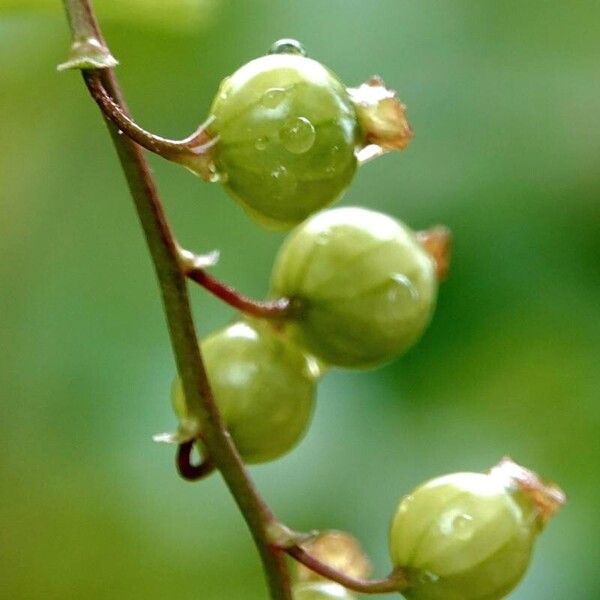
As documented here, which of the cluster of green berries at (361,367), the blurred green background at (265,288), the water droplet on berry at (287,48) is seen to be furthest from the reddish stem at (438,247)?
the blurred green background at (265,288)

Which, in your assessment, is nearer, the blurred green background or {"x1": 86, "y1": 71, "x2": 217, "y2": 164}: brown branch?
{"x1": 86, "y1": 71, "x2": 217, "y2": 164}: brown branch

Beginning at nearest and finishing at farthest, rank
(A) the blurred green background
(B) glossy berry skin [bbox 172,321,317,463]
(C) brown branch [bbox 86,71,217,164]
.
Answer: (C) brown branch [bbox 86,71,217,164] < (B) glossy berry skin [bbox 172,321,317,463] < (A) the blurred green background

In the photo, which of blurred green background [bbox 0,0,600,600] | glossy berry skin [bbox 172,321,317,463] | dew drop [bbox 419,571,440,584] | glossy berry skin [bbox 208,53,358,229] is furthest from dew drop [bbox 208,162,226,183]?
blurred green background [bbox 0,0,600,600]

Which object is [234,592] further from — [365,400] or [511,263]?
Result: [511,263]

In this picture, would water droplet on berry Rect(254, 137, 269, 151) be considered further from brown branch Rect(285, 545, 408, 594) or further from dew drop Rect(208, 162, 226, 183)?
brown branch Rect(285, 545, 408, 594)

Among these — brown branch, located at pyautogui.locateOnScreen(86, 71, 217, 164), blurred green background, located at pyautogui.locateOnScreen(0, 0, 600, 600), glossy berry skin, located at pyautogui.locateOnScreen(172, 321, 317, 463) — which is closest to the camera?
brown branch, located at pyautogui.locateOnScreen(86, 71, 217, 164)

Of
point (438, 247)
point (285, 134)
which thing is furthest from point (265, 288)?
point (285, 134)
